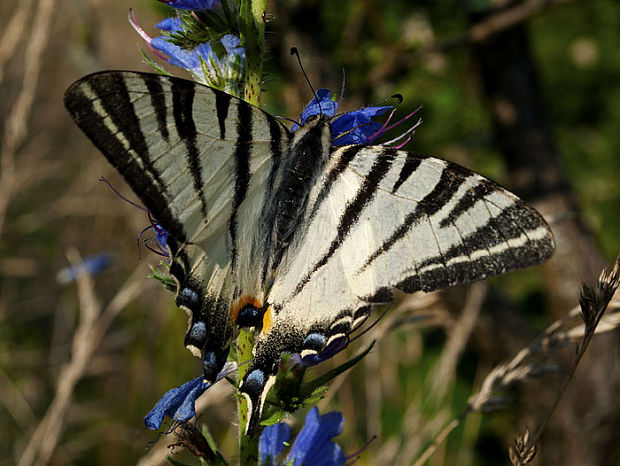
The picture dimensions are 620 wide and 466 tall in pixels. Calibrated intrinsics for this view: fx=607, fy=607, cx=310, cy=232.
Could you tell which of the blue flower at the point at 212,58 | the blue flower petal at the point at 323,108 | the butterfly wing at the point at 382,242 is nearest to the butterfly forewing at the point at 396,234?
the butterfly wing at the point at 382,242

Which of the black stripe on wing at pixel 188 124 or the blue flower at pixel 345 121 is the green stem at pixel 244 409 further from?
the blue flower at pixel 345 121

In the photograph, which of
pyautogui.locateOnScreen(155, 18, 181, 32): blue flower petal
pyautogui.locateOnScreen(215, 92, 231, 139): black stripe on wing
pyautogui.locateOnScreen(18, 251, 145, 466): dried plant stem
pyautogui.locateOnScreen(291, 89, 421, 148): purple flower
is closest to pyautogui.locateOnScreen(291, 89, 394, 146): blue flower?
pyautogui.locateOnScreen(291, 89, 421, 148): purple flower

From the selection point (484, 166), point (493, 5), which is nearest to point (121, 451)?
point (484, 166)

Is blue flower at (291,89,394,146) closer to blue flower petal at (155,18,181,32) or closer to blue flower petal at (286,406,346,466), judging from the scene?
blue flower petal at (155,18,181,32)

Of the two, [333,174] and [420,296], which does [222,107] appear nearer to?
[333,174]

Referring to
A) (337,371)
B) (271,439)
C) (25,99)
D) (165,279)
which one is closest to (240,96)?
(165,279)

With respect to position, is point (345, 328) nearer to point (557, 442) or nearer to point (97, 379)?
point (557, 442)
